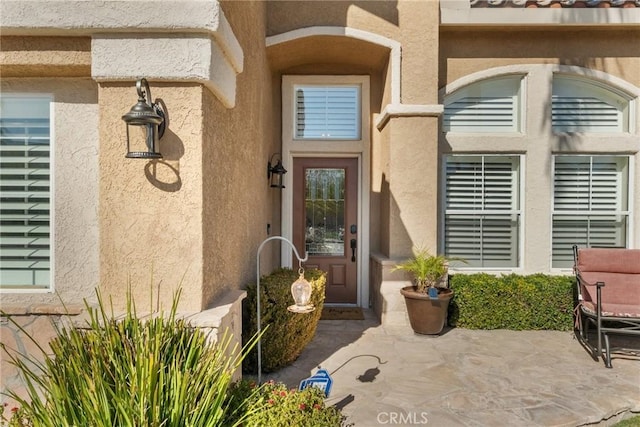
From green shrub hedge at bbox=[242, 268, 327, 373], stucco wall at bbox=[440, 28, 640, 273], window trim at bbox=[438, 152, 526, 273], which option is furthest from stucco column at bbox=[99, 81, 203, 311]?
stucco wall at bbox=[440, 28, 640, 273]

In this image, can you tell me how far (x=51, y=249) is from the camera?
273 centimetres

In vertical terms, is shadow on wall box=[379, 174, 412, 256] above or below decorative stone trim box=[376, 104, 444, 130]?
below

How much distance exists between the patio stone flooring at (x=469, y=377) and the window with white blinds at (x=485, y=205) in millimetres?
1403

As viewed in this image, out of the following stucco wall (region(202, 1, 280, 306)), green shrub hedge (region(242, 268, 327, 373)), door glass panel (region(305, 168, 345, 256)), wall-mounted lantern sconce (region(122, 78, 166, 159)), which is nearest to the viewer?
wall-mounted lantern sconce (region(122, 78, 166, 159))

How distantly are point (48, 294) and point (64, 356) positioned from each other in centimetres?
103

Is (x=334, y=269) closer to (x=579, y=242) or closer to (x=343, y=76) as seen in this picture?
(x=343, y=76)

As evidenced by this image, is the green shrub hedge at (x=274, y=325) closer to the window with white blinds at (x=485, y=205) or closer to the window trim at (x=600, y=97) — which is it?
the window with white blinds at (x=485, y=205)

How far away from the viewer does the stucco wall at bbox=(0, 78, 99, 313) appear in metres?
2.69

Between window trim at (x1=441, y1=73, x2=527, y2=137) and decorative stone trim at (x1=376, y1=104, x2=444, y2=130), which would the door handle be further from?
window trim at (x1=441, y1=73, x2=527, y2=137)

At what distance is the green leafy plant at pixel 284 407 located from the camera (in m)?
2.08

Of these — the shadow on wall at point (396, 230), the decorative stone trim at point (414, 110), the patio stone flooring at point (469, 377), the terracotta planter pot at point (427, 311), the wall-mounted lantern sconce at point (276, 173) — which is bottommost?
the patio stone flooring at point (469, 377)

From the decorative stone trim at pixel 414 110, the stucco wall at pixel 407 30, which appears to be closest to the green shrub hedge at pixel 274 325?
the decorative stone trim at pixel 414 110

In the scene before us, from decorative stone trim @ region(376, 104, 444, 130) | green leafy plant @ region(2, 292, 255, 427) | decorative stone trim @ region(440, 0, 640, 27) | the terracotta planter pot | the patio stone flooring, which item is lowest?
the patio stone flooring

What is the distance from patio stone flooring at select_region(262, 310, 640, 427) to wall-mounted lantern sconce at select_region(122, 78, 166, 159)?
2.67m
